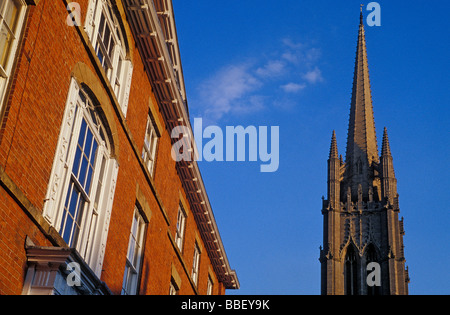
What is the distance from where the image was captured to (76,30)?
1127cm

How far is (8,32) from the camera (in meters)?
9.09

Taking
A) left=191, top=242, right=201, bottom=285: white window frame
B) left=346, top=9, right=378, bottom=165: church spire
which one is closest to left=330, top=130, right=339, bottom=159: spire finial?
left=346, top=9, right=378, bottom=165: church spire

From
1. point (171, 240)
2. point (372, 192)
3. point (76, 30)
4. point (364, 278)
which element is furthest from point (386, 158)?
point (76, 30)

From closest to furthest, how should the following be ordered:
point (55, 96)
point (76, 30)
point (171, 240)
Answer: point (55, 96), point (76, 30), point (171, 240)

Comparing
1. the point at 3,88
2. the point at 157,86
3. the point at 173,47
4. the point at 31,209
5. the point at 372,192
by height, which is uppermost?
the point at 372,192

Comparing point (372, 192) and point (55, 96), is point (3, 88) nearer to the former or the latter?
point (55, 96)

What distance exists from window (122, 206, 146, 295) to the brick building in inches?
1.7

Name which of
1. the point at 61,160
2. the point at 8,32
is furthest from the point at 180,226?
the point at 8,32

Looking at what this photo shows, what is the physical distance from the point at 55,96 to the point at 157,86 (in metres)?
6.87

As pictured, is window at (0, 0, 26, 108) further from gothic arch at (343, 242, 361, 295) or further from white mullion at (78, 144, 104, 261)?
gothic arch at (343, 242, 361, 295)

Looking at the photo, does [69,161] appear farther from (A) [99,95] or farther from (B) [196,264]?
(B) [196,264]
